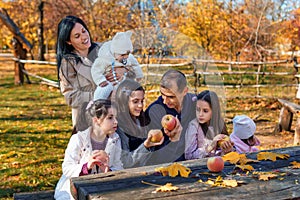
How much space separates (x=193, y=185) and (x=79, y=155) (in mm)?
1018

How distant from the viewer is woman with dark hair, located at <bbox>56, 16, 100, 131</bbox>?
3336mm

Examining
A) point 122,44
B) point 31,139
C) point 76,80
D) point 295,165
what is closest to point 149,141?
point 122,44

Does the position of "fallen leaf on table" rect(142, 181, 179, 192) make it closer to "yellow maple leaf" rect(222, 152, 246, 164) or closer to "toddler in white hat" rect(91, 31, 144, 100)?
"yellow maple leaf" rect(222, 152, 246, 164)

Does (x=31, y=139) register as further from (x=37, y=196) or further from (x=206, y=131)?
(x=206, y=131)

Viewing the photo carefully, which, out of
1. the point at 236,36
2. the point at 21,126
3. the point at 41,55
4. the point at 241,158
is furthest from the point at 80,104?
the point at 41,55

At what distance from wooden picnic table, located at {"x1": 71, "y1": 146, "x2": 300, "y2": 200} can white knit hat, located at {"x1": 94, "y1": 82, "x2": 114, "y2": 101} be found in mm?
830

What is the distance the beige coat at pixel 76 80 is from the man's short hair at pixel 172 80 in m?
0.80

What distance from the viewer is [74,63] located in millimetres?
3330

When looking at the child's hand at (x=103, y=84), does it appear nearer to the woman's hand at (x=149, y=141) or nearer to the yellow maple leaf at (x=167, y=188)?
the woman's hand at (x=149, y=141)

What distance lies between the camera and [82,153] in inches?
111

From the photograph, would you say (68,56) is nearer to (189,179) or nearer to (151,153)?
(151,153)

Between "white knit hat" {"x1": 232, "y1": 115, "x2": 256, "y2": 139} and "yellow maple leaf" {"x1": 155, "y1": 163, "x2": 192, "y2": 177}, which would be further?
"white knit hat" {"x1": 232, "y1": 115, "x2": 256, "y2": 139}

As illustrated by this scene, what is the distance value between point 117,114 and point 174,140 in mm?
404

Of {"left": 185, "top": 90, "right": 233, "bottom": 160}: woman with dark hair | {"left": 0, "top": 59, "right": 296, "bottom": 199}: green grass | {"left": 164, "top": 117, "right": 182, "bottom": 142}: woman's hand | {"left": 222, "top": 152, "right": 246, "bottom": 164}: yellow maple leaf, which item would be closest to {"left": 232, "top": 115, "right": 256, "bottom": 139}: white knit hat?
{"left": 185, "top": 90, "right": 233, "bottom": 160}: woman with dark hair
